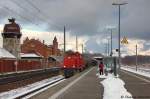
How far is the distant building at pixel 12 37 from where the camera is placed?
111 meters

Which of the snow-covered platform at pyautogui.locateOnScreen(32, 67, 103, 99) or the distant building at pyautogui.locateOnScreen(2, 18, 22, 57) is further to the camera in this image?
the distant building at pyautogui.locateOnScreen(2, 18, 22, 57)

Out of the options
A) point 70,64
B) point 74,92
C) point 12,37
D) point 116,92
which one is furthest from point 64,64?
point 12,37

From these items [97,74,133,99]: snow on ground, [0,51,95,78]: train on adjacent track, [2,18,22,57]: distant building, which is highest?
[2,18,22,57]: distant building

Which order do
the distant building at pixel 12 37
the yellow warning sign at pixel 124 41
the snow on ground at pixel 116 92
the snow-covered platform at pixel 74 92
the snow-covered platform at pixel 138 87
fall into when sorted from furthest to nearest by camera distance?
1. the distant building at pixel 12 37
2. the yellow warning sign at pixel 124 41
3. the snow-covered platform at pixel 138 87
4. the snow-covered platform at pixel 74 92
5. the snow on ground at pixel 116 92

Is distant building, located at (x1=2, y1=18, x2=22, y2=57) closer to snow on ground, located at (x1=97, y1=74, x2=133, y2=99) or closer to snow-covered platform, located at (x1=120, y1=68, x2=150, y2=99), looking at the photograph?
snow-covered platform, located at (x1=120, y1=68, x2=150, y2=99)

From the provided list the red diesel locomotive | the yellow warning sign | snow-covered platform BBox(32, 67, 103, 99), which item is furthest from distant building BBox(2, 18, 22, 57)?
snow-covered platform BBox(32, 67, 103, 99)

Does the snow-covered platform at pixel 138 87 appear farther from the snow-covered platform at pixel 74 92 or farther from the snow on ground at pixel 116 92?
the snow-covered platform at pixel 74 92

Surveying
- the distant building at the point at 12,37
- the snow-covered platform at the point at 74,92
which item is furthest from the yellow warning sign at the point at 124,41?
the distant building at the point at 12,37

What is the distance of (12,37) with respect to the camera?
112 metres

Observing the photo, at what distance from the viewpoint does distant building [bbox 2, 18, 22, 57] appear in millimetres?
111062

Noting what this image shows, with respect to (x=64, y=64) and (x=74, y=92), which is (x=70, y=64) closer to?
(x=64, y=64)

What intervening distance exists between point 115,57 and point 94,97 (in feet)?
95.0

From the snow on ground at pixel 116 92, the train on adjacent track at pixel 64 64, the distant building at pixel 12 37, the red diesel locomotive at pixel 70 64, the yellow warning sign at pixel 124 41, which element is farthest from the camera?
the distant building at pixel 12 37

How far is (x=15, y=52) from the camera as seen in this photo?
11031 cm
